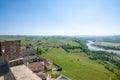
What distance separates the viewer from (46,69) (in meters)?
39.8

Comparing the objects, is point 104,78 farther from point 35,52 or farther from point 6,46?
point 6,46

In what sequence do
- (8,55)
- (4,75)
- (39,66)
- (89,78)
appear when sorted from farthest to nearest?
(89,78) → (39,66) → (8,55) → (4,75)

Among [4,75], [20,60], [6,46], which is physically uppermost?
[6,46]

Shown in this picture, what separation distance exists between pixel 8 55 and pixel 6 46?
0.36m

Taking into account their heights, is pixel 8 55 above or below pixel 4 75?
above

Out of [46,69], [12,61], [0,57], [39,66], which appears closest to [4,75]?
[12,61]

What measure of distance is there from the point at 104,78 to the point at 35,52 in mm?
31368

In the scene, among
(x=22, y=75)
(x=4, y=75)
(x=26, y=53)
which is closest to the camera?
(x=22, y=75)

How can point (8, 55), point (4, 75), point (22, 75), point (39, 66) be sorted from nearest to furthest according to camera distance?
point (22, 75) < point (4, 75) < point (8, 55) < point (39, 66)

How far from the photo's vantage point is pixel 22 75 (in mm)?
4539

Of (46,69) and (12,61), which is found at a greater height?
(12,61)

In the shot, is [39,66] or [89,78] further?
[89,78]

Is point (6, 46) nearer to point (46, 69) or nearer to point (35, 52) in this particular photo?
point (46, 69)

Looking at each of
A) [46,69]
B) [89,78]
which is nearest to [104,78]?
[89,78]
